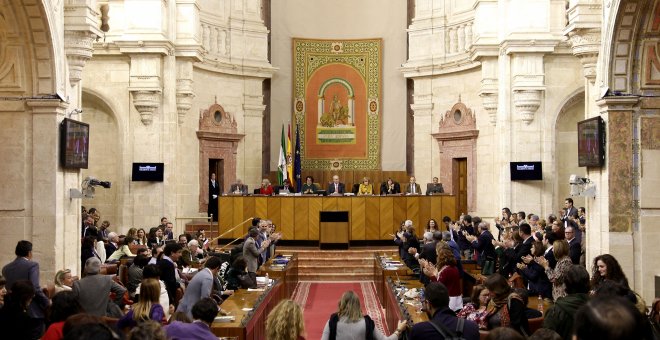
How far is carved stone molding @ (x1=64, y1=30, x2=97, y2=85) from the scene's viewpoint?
1087cm

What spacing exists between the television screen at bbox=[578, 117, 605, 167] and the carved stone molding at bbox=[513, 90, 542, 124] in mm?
6385

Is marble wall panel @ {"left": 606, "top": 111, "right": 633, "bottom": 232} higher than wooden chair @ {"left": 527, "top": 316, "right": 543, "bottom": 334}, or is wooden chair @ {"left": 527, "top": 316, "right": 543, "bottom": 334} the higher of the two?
marble wall panel @ {"left": 606, "top": 111, "right": 633, "bottom": 232}

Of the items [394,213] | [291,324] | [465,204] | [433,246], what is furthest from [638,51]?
[465,204]

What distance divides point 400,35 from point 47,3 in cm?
1358

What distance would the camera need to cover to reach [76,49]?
35.8 feet

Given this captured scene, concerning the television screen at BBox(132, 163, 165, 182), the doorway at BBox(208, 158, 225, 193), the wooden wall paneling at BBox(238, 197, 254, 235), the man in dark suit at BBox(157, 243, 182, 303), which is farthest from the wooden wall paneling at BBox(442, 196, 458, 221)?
the man in dark suit at BBox(157, 243, 182, 303)

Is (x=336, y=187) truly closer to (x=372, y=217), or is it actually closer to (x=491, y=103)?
(x=372, y=217)

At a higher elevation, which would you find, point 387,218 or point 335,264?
point 387,218

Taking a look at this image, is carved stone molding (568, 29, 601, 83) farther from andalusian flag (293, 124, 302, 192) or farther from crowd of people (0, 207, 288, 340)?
andalusian flag (293, 124, 302, 192)

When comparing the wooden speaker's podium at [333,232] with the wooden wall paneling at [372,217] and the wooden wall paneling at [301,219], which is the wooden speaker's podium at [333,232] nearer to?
the wooden wall paneling at [301,219]

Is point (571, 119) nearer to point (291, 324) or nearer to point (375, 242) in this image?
point (375, 242)

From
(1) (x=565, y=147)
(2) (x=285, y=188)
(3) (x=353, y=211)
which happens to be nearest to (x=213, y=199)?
(2) (x=285, y=188)

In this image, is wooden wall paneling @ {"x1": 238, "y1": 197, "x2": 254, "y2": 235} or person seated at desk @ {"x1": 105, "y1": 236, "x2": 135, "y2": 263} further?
wooden wall paneling @ {"x1": 238, "y1": 197, "x2": 254, "y2": 235}

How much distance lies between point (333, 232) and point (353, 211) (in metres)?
0.88
